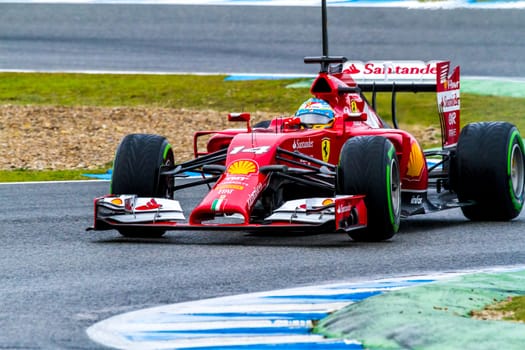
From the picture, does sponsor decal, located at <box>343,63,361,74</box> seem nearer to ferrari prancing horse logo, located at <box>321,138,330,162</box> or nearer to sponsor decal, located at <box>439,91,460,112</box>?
sponsor decal, located at <box>439,91,460,112</box>

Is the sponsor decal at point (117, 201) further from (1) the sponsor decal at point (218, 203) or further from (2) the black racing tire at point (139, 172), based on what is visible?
(1) the sponsor decal at point (218, 203)

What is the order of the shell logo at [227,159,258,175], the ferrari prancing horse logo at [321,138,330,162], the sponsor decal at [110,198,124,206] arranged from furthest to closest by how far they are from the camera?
the ferrari prancing horse logo at [321,138,330,162], the sponsor decal at [110,198,124,206], the shell logo at [227,159,258,175]

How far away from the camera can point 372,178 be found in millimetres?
9141

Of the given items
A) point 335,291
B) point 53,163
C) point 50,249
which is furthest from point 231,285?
point 53,163

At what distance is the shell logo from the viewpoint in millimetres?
9383

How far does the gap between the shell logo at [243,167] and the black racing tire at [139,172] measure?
29.9 inches

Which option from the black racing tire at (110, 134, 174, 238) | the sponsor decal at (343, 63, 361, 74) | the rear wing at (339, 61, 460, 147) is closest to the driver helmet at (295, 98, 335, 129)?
the rear wing at (339, 61, 460, 147)

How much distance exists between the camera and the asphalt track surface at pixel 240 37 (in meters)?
22.2

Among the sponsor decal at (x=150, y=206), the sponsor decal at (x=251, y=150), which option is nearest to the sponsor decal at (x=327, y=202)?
the sponsor decal at (x=251, y=150)

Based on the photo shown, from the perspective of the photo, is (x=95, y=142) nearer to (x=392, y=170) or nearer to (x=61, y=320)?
(x=392, y=170)

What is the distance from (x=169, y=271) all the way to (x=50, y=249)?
1.47m

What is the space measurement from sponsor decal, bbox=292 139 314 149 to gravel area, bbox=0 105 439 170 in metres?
6.04

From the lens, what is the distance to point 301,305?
658cm

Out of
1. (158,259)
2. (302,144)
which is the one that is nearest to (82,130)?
(302,144)
